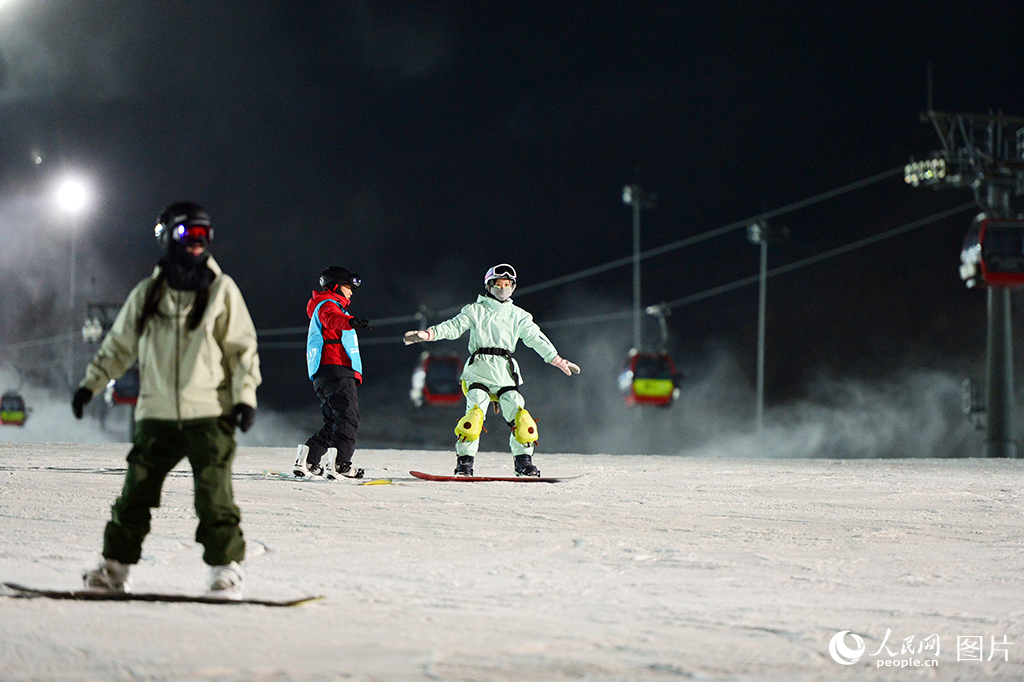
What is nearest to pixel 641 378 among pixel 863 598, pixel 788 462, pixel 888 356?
pixel 788 462

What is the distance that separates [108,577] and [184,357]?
2.79 feet

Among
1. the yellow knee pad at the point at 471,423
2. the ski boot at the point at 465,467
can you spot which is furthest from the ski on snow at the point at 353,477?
the yellow knee pad at the point at 471,423

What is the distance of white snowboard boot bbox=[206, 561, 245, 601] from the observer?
4.25 m

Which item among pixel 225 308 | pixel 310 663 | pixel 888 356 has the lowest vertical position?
pixel 310 663

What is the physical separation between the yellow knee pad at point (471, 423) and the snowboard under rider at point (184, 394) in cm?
524

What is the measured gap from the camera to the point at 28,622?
12.5 ft

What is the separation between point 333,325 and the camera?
9.30 meters

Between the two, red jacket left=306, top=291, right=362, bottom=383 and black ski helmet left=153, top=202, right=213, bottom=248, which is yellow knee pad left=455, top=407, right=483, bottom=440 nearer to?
red jacket left=306, top=291, right=362, bottom=383

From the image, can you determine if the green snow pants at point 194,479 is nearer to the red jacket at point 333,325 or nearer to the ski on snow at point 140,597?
the ski on snow at point 140,597

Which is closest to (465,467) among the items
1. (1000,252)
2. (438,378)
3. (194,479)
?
(194,479)

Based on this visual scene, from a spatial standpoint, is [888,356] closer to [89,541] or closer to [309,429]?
[309,429]

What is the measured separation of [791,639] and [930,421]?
61.4m

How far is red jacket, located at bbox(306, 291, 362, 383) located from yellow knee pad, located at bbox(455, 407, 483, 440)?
943mm

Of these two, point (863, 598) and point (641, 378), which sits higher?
point (641, 378)
